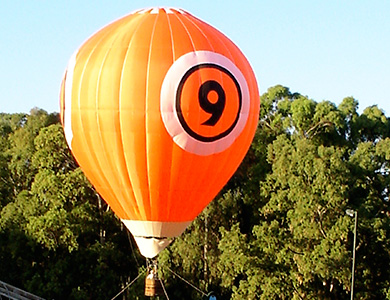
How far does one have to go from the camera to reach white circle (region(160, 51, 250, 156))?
17359 mm

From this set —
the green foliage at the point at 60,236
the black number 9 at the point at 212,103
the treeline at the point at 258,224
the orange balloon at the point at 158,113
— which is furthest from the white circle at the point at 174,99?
Result: the green foliage at the point at 60,236

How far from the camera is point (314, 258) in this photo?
28953mm

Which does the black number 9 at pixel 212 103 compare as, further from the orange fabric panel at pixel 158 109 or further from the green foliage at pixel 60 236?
the green foliage at pixel 60 236

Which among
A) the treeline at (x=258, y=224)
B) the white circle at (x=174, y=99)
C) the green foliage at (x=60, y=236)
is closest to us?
the white circle at (x=174, y=99)

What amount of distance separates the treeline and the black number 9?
12230mm

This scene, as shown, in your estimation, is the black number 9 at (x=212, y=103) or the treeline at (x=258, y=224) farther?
the treeline at (x=258, y=224)

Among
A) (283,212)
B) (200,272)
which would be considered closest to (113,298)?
(200,272)

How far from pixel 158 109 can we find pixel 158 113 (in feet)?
0.25

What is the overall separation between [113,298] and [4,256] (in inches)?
197

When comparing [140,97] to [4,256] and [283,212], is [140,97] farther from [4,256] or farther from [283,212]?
[4,256]

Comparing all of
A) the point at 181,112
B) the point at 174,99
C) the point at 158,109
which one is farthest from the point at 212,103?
the point at 158,109

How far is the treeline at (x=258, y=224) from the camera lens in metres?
29.5

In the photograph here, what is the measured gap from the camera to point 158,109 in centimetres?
1738

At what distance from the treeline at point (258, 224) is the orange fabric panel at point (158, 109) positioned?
37.2 feet
